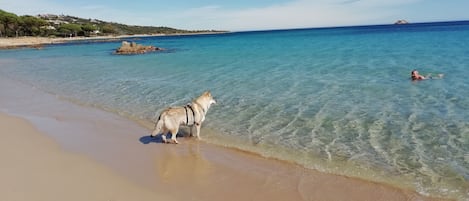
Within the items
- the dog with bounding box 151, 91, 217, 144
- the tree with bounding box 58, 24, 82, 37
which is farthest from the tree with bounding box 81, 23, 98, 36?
the dog with bounding box 151, 91, 217, 144

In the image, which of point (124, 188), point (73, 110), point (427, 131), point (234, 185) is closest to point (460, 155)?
point (427, 131)

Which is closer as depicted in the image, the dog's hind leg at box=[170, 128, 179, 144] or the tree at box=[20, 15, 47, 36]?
the dog's hind leg at box=[170, 128, 179, 144]

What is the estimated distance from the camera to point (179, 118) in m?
9.05

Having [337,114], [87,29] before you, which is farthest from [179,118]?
[87,29]

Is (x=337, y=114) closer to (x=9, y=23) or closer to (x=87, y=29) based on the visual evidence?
(x=9, y=23)

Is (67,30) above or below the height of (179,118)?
above

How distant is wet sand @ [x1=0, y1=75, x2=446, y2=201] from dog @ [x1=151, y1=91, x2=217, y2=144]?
1.10 feet

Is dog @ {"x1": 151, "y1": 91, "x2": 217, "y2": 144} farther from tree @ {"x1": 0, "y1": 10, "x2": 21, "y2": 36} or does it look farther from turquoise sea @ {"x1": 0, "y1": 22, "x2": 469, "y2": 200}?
tree @ {"x1": 0, "y1": 10, "x2": 21, "y2": 36}

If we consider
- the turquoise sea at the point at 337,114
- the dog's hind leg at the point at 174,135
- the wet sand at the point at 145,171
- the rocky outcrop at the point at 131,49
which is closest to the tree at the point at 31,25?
the rocky outcrop at the point at 131,49

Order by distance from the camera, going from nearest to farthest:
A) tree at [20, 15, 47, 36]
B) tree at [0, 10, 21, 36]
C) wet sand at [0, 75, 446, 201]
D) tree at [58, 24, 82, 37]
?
wet sand at [0, 75, 446, 201], tree at [0, 10, 21, 36], tree at [20, 15, 47, 36], tree at [58, 24, 82, 37]

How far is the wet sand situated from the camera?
598 cm

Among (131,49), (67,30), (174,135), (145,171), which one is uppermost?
(67,30)

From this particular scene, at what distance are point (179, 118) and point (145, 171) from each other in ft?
7.25

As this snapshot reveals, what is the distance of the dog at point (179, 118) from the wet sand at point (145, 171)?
0.34m
